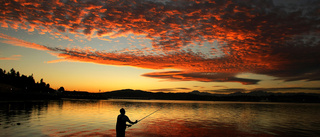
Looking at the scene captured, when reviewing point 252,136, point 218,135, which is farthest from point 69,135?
point 252,136

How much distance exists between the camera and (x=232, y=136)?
76.1 ft

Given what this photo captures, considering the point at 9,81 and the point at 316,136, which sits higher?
the point at 9,81

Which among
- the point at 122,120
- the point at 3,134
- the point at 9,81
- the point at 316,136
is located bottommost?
the point at 316,136

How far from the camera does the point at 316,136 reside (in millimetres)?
24484

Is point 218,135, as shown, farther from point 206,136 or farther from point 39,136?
point 39,136

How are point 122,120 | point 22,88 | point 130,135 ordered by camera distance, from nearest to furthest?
point 122,120, point 130,135, point 22,88

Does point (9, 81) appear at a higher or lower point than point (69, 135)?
higher

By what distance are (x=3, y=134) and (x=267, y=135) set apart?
2495 centimetres

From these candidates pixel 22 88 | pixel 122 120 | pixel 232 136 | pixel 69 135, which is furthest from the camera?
pixel 22 88

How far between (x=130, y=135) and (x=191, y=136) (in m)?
5.91

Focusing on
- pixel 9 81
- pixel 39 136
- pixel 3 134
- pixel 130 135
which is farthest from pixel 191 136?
pixel 9 81

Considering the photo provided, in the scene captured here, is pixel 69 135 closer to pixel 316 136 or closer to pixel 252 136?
pixel 252 136

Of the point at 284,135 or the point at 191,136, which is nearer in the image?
the point at 191,136

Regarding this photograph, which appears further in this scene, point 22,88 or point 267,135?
point 22,88
